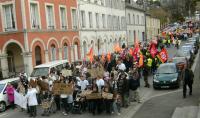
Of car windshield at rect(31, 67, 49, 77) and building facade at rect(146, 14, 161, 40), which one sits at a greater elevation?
building facade at rect(146, 14, 161, 40)

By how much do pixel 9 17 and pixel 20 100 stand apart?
15833mm

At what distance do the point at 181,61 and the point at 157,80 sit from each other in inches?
237

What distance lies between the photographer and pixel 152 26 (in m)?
94.7

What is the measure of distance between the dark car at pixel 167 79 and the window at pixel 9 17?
1541 centimetres

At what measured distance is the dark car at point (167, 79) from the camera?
23745 millimetres

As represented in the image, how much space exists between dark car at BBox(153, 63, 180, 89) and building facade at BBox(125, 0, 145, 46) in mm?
44441

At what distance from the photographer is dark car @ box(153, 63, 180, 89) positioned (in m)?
23.7

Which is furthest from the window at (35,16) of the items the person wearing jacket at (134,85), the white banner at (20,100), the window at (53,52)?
the person wearing jacket at (134,85)

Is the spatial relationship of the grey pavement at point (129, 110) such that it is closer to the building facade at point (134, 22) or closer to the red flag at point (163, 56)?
the red flag at point (163, 56)

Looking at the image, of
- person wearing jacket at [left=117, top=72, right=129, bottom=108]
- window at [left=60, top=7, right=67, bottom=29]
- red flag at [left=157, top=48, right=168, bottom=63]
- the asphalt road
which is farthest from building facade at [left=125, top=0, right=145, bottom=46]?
person wearing jacket at [left=117, top=72, right=129, bottom=108]

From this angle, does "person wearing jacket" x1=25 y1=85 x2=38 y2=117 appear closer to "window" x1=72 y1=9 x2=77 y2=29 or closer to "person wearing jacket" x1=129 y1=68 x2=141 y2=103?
"person wearing jacket" x1=129 y1=68 x2=141 y2=103

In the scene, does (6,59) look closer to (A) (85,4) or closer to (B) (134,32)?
(A) (85,4)

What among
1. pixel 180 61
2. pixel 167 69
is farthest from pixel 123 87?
pixel 180 61

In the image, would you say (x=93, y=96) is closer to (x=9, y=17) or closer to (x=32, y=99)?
(x=32, y=99)
